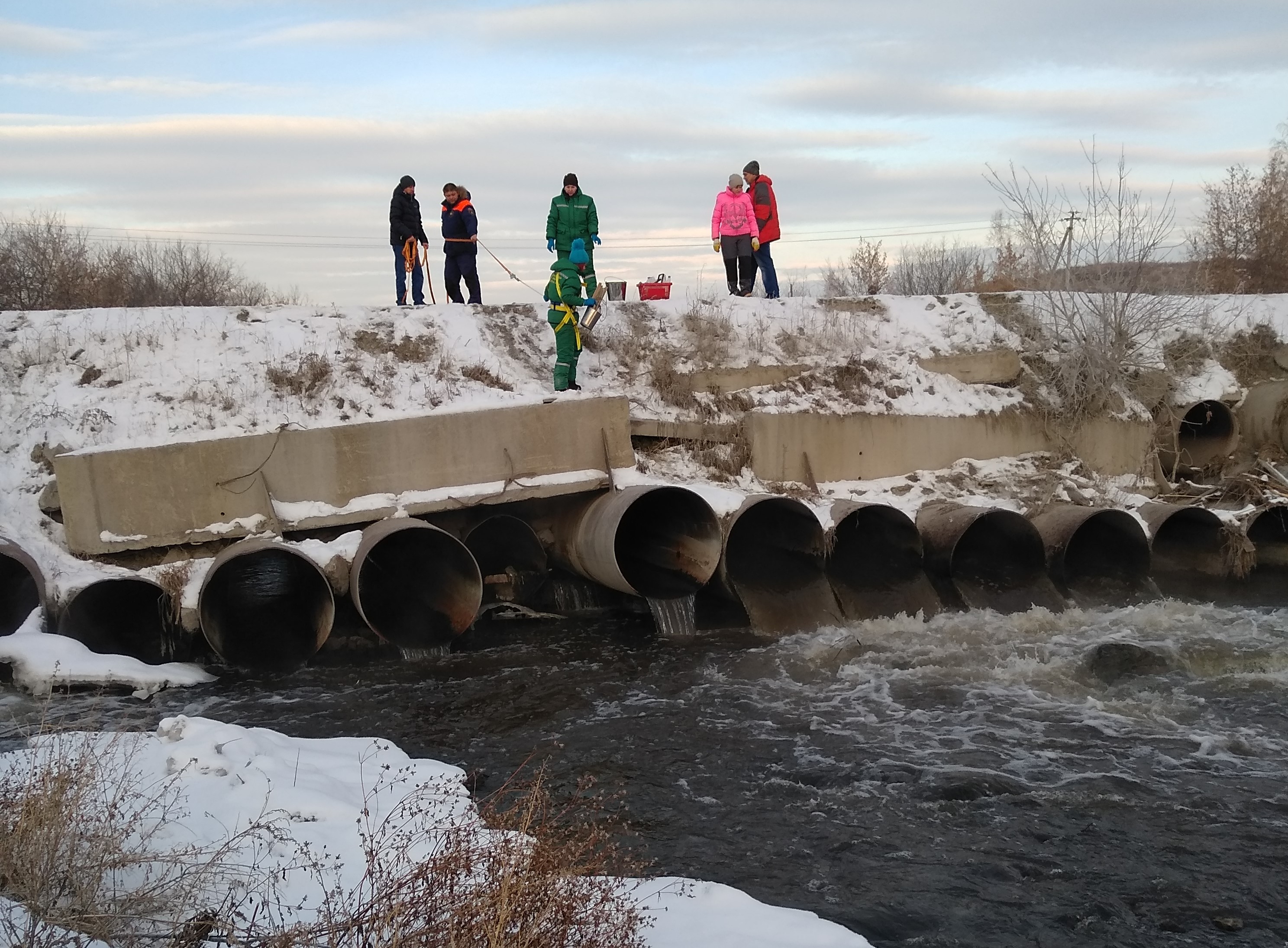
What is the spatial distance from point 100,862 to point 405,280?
33.4ft

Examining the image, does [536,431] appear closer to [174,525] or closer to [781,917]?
[174,525]

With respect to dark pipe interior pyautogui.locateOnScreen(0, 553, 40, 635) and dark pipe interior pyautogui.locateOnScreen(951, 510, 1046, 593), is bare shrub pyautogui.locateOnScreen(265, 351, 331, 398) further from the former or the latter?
dark pipe interior pyautogui.locateOnScreen(951, 510, 1046, 593)

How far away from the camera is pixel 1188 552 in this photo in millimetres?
10500

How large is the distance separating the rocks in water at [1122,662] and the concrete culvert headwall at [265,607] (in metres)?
5.90

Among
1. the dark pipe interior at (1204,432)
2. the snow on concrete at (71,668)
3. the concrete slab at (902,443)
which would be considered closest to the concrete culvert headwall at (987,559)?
the concrete slab at (902,443)

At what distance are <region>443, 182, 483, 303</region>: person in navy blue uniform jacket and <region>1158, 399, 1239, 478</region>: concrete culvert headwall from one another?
917 cm

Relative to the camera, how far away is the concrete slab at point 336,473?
8484mm

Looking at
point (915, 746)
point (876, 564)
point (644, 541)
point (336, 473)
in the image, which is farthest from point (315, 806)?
point (876, 564)

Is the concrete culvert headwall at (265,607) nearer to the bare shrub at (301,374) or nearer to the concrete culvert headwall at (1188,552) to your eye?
the bare shrub at (301,374)

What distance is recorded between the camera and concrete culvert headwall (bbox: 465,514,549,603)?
10.0 m

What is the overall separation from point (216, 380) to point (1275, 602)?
1062 cm

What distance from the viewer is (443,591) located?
29.9 ft

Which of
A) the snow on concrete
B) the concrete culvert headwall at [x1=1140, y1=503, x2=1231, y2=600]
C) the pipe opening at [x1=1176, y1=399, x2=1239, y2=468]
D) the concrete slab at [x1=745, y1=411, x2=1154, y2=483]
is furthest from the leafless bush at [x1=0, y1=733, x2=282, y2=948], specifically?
the pipe opening at [x1=1176, y1=399, x2=1239, y2=468]

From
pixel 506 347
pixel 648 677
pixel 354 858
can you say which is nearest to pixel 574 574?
pixel 648 677
